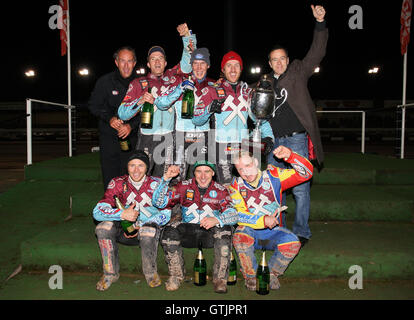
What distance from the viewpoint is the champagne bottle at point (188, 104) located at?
3654mm

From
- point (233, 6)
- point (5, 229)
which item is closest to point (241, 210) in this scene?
point (5, 229)

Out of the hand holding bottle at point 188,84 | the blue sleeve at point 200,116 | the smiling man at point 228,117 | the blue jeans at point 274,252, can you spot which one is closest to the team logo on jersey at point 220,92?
the smiling man at point 228,117

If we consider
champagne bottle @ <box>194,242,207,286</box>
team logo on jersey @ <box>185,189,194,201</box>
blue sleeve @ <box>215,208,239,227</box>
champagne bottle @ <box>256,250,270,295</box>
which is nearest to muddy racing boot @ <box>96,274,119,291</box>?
champagne bottle @ <box>194,242,207,286</box>

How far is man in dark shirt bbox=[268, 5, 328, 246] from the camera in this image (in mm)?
3578

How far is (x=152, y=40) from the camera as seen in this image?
22844 mm

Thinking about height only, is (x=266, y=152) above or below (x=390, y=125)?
below

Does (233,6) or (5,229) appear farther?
(233,6)

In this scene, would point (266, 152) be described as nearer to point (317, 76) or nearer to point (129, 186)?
point (129, 186)

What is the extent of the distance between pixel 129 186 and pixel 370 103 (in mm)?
27572

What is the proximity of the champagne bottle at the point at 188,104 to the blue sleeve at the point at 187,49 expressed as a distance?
2.10 ft

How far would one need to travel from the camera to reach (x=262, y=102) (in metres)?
3.43

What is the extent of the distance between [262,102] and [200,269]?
1801 mm
